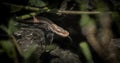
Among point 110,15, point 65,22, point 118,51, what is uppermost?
point 110,15

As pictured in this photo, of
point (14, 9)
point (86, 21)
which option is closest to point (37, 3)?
point (14, 9)

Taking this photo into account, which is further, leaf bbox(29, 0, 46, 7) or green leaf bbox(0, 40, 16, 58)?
leaf bbox(29, 0, 46, 7)

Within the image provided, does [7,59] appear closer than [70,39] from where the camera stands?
Yes

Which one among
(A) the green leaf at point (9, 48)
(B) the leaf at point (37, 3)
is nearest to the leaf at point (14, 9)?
(B) the leaf at point (37, 3)

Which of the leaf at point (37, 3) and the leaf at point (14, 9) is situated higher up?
the leaf at point (37, 3)

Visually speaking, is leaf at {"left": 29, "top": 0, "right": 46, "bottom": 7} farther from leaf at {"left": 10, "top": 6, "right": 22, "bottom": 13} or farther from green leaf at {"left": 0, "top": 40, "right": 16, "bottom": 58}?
green leaf at {"left": 0, "top": 40, "right": 16, "bottom": 58}

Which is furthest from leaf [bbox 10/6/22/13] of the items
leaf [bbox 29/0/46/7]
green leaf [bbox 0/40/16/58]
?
green leaf [bbox 0/40/16/58]

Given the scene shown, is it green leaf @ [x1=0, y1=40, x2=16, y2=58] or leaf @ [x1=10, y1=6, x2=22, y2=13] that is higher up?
leaf @ [x1=10, y1=6, x2=22, y2=13]

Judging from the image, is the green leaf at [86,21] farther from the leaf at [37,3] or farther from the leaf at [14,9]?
the leaf at [14,9]

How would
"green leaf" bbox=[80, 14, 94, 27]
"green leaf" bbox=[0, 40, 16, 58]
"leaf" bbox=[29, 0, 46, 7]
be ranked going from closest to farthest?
"green leaf" bbox=[0, 40, 16, 58], "green leaf" bbox=[80, 14, 94, 27], "leaf" bbox=[29, 0, 46, 7]

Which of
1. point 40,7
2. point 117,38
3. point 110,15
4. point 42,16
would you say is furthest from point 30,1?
point 117,38

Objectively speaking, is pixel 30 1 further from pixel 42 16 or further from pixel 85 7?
pixel 85 7
